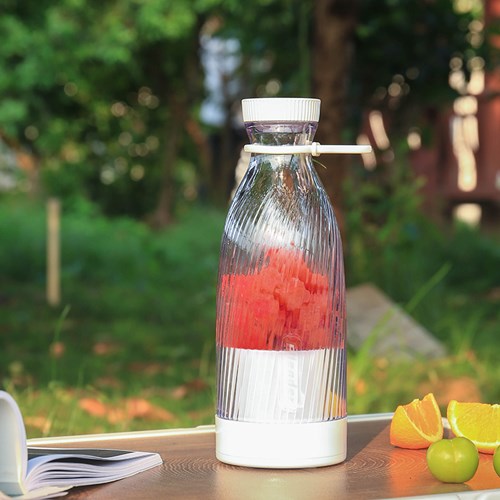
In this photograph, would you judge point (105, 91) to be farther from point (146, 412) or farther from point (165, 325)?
point (146, 412)

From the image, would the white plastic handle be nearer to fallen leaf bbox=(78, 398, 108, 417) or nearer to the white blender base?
the white blender base

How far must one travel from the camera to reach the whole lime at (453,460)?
1.43 m

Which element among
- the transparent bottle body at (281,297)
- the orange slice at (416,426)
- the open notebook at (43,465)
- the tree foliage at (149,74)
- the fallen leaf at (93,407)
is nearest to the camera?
the open notebook at (43,465)

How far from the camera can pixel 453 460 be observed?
4.69 ft

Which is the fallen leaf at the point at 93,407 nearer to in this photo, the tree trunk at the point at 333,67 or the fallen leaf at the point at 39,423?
the fallen leaf at the point at 39,423

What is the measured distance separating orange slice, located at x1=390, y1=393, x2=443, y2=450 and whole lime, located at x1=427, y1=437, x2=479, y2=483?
166 millimetres

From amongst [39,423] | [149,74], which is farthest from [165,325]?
[149,74]

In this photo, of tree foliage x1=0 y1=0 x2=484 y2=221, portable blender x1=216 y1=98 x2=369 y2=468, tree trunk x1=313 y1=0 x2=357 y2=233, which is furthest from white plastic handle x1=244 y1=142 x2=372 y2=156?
tree foliage x1=0 y1=0 x2=484 y2=221

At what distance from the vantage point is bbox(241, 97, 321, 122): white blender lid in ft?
4.83

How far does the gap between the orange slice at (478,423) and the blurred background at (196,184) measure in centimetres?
103

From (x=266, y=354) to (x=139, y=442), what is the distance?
0.37 meters

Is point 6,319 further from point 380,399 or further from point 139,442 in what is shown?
point 139,442

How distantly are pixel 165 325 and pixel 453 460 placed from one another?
173 inches

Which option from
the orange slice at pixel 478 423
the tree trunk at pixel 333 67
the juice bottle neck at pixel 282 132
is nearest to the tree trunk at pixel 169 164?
the tree trunk at pixel 333 67
